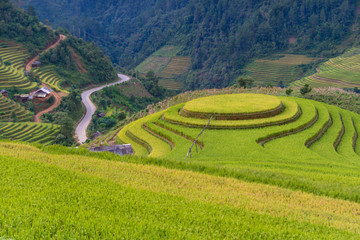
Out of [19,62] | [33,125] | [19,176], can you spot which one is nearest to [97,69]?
[19,62]

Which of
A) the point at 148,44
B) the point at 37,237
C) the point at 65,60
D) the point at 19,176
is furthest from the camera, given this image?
the point at 148,44

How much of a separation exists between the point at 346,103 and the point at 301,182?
73.3ft

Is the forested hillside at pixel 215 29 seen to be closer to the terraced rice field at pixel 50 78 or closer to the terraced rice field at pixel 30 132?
the terraced rice field at pixel 50 78

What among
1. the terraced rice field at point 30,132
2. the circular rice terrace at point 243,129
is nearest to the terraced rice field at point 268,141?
the circular rice terrace at point 243,129

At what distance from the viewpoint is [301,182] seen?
9195mm

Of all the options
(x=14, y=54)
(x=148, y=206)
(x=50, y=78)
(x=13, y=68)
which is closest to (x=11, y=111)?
(x=13, y=68)

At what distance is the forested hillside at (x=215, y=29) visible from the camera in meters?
91.6

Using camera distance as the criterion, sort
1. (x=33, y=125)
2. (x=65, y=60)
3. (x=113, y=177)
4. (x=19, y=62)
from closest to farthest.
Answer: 1. (x=113, y=177)
2. (x=33, y=125)
3. (x=19, y=62)
4. (x=65, y=60)

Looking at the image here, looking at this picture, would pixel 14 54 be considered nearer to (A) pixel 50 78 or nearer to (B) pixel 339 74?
(A) pixel 50 78

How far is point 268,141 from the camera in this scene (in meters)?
16.5

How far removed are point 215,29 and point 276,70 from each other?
43.8 metres

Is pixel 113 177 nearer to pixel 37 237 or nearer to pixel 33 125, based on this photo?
pixel 37 237

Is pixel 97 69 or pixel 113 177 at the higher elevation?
pixel 113 177

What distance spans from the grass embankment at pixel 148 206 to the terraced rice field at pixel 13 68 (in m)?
43.0
